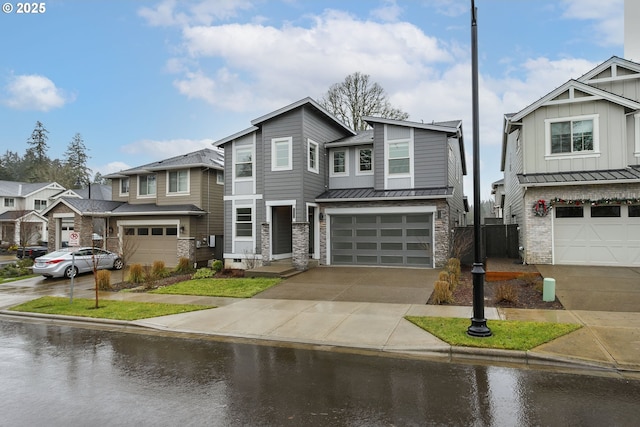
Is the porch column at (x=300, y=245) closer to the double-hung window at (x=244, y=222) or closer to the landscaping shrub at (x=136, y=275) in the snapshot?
the double-hung window at (x=244, y=222)

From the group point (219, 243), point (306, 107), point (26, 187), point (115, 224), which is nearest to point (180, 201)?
point (219, 243)

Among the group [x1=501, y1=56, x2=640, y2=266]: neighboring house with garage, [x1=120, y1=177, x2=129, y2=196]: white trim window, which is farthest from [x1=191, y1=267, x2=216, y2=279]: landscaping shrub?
[x1=501, y1=56, x2=640, y2=266]: neighboring house with garage

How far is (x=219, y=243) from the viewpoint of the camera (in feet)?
74.5

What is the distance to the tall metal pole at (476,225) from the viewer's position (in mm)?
7273

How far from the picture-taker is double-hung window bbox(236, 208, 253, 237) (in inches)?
739

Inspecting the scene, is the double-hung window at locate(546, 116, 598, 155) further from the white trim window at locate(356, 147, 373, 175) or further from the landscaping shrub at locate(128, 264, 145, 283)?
the landscaping shrub at locate(128, 264, 145, 283)

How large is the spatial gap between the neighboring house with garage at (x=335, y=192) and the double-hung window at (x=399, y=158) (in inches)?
1.7

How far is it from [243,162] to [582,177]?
1435 cm

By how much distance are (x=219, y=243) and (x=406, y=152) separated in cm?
1205

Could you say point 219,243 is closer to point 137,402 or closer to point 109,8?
point 109,8

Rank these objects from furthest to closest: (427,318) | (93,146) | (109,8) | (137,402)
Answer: (93,146), (109,8), (427,318), (137,402)

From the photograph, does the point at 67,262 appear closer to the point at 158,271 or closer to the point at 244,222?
the point at 158,271

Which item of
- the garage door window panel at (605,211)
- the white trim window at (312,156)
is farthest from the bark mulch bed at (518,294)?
the white trim window at (312,156)

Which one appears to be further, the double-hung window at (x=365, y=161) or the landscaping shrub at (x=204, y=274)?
the double-hung window at (x=365, y=161)
